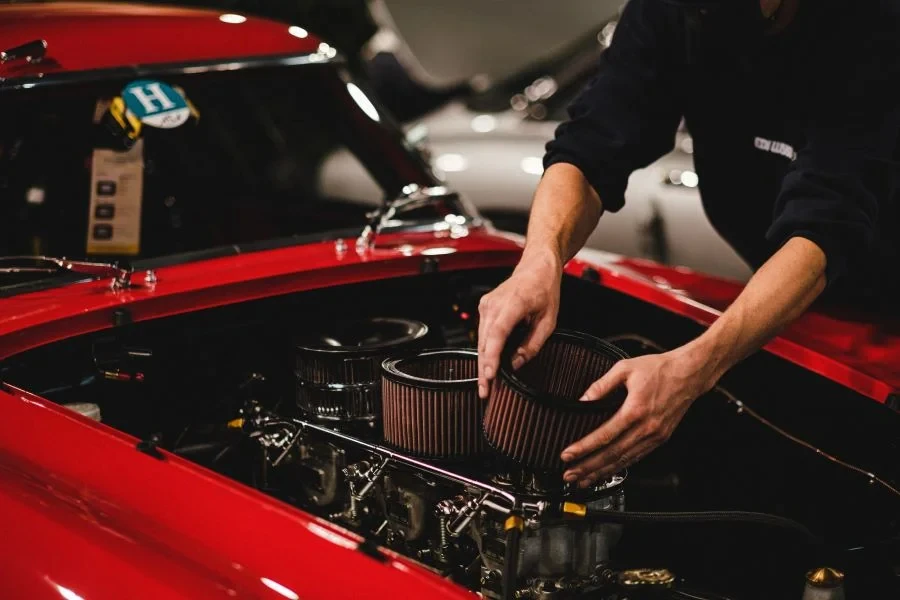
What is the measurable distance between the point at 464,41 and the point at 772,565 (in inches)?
248

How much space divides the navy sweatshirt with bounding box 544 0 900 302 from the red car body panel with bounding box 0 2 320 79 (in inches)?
31.2

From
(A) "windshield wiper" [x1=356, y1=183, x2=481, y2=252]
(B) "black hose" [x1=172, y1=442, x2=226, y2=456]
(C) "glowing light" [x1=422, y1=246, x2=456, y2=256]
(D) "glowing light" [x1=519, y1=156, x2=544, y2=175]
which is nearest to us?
(B) "black hose" [x1=172, y1=442, x2=226, y2=456]

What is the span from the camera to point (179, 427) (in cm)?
181

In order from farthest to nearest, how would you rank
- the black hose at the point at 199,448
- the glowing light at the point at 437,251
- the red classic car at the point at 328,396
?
the glowing light at the point at 437,251
the black hose at the point at 199,448
the red classic car at the point at 328,396

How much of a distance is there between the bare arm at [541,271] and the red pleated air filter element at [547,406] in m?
0.04

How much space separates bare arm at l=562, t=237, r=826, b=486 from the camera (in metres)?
1.24

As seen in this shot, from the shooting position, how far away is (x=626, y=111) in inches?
75.7

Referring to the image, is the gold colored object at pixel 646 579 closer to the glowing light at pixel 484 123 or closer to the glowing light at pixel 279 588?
the glowing light at pixel 279 588

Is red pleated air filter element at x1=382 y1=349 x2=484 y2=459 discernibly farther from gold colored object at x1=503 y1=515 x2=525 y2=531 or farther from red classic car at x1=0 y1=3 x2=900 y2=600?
gold colored object at x1=503 y1=515 x2=525 y2=531

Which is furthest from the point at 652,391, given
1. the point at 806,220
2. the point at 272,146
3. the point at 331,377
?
the point at 272,146

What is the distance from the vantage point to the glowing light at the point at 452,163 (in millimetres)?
4070

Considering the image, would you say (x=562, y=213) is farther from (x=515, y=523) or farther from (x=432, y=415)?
(x=515, y=523)

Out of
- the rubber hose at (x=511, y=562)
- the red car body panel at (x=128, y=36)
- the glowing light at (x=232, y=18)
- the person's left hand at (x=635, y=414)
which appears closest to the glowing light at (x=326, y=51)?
the red car body panel at (x=128, y=36)

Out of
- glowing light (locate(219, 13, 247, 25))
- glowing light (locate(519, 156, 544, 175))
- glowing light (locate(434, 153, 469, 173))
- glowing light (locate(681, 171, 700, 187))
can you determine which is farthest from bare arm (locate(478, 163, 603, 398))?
glowing light (locate(434, 153, 469, 173))
